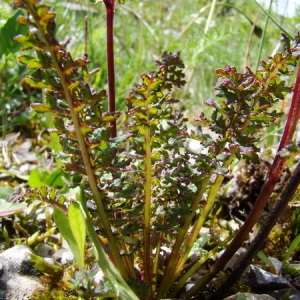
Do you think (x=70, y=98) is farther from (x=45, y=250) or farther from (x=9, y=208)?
(x=45, y=250)

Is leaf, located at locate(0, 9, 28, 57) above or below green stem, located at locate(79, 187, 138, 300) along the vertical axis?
above

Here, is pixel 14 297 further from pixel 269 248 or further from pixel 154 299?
pixel 269 248

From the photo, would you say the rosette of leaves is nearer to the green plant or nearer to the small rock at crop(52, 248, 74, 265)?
the green plant

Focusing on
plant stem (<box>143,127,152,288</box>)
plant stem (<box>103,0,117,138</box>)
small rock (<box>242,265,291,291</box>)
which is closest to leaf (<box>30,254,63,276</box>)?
plant stem (<box>143,127,152,288</box>)

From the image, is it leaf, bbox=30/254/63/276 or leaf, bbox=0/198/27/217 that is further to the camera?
leaf, bbox=0/198/27/217

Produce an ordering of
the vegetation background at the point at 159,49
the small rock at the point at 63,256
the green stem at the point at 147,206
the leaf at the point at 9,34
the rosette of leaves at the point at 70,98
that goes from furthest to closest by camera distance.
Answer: the vegetation background at the point at 159,49 < the leaf at the point at 9,34 < the small rock at the point at 63,256 < the green stem at the point at 147,206 < the rosette of leaves at the point at 70,98

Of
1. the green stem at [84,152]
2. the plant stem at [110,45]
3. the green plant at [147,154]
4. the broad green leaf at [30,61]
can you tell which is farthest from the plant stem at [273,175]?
the broad green leaf at [30,61]

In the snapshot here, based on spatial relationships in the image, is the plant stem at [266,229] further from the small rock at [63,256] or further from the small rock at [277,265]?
the small rock at [63,256]
